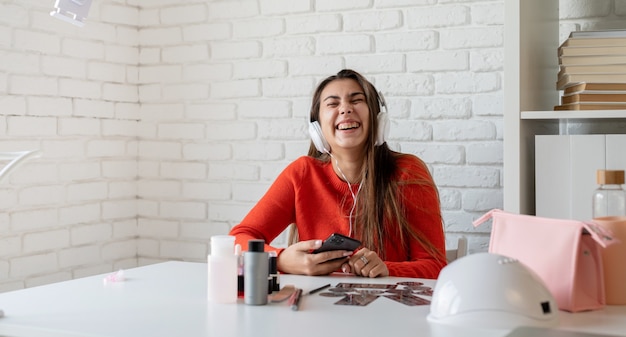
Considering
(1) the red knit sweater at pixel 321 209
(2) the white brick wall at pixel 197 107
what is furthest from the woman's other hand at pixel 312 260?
(2) the white brick wall at pixel 197 107

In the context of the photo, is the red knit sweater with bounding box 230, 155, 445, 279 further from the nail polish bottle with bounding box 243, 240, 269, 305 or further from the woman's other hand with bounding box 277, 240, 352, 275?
the nail polish bottle with bounding box 243, 240, 269, 305

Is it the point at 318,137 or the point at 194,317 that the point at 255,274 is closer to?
the point at 194,317

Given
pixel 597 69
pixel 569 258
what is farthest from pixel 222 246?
pixel 597 69

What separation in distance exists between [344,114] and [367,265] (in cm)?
79

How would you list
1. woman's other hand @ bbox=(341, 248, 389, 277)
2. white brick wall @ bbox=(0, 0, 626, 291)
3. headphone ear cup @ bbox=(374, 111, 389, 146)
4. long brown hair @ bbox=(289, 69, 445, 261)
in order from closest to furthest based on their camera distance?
woman's other hand @ bbox=(341, 248, 389, 277) < long brown hair @ bbox=(289, 69, 445, 261) < headphone ear cup @ bbox=(374, 111, 389, 146) < white brick wall @ bbox=(0, 0, 626, 291)

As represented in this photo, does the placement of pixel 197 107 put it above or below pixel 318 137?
above

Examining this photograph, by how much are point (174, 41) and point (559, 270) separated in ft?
7.85

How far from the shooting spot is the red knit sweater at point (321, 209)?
2.48 m

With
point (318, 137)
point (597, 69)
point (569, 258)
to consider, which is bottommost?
point (569, 258)

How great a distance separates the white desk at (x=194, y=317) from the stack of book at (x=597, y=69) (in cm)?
87

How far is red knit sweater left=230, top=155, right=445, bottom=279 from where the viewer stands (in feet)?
8.14

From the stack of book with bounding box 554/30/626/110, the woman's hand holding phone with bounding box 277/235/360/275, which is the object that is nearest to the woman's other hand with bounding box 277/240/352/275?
the woman's hand holding phone with bounding box 277/235/360/275

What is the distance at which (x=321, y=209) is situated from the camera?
104 inches

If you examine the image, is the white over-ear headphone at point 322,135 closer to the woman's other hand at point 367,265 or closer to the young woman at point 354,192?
the young woman at point 354,192
